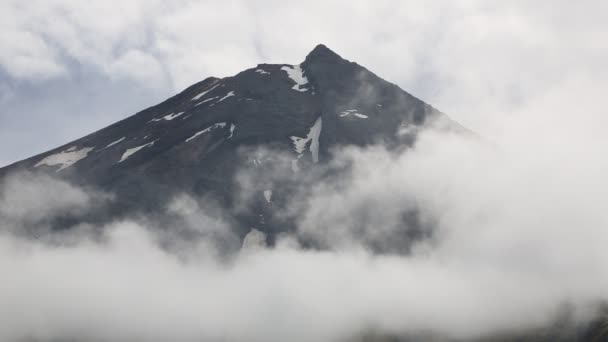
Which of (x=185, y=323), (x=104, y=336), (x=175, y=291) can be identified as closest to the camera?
(x=104, y=336)

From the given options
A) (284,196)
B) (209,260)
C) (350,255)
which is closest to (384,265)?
(350,255)

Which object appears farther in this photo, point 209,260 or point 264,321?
point 209,260

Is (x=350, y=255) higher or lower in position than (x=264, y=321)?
higher

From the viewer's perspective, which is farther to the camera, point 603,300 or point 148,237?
point 148,237

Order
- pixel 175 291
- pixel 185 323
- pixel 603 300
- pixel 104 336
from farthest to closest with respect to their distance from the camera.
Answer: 1. pixel 175 291
2. pixel 185 323
3. pixel 104 336
4. pixel 603 300

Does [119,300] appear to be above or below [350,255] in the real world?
below

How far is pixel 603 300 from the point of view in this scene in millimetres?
147125

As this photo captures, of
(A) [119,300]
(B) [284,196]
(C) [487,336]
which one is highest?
(B) [284,196]

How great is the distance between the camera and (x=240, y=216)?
637ft

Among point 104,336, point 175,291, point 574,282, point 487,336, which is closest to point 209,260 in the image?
point 175,291

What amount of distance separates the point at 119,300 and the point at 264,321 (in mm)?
42956

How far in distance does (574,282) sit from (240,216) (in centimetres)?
8253

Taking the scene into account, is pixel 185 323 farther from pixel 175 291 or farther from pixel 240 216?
pixel 240 216

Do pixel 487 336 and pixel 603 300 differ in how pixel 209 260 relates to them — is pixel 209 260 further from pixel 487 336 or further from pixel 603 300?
pixel 603 300
